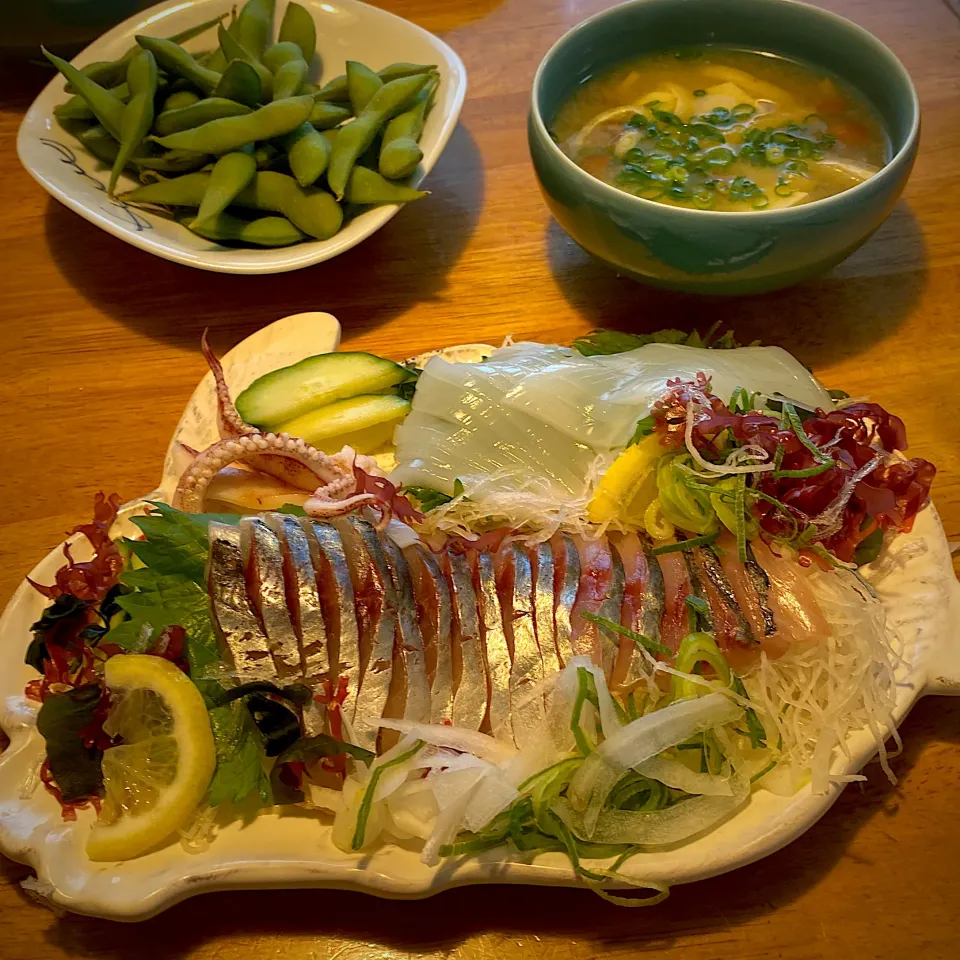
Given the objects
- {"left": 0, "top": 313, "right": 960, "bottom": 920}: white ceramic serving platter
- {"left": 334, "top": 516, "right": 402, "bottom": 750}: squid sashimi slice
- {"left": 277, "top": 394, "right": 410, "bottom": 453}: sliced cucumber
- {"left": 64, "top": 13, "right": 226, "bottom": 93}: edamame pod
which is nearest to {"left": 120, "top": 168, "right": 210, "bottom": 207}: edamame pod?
{"left": 64, "top": 13, "right": 226, "bottom": 93}: edamame pod

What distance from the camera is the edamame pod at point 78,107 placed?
8.57 feet

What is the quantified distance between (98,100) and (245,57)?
44cm

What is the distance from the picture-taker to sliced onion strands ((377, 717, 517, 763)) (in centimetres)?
153

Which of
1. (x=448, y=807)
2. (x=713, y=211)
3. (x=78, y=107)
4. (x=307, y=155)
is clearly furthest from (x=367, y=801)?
(x=78, y=107)

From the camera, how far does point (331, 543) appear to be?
5.48ft

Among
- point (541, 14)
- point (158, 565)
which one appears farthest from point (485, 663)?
point (541, 14)

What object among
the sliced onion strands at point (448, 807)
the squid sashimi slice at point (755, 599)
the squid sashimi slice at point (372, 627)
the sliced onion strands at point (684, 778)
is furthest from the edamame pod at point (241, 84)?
the sliced onion strands at point (684, 778)

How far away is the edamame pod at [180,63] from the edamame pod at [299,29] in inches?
12.7

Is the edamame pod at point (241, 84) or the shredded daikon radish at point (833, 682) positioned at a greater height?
the edamame pod at point (241, 84)

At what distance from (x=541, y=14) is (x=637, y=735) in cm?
289

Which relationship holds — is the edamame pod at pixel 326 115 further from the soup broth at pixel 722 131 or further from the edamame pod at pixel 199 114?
the soup broth at pixel 722 131

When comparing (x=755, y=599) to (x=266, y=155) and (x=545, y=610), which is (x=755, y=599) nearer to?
(x=545, y=610)

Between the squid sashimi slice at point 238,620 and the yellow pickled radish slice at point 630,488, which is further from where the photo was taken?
the yellow pickled radish slice at point 630,488

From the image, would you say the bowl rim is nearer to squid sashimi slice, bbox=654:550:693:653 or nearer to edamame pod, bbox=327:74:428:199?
edamame pod, bbox=327:74:428:199
